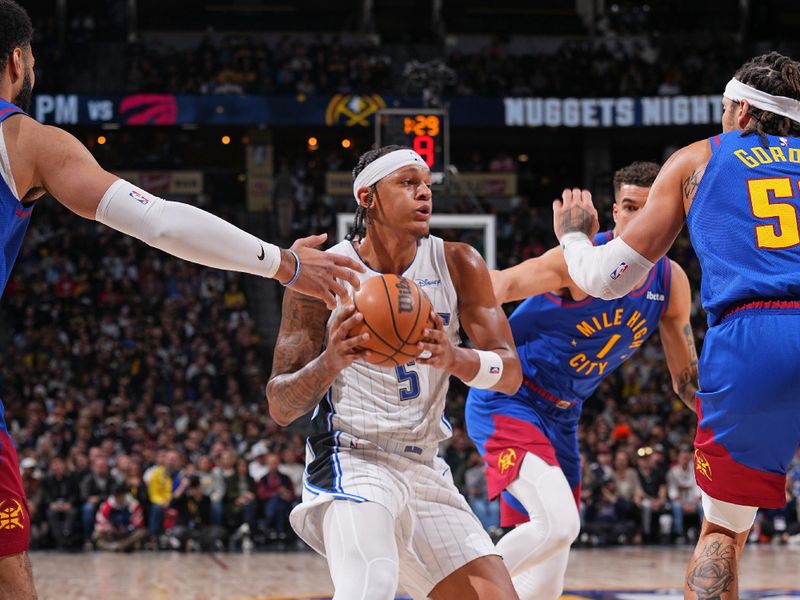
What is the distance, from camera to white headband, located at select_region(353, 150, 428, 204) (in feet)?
13.8

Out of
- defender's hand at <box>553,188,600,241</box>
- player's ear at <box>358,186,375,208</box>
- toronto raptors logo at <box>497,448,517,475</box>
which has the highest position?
player's ear at <box>358,186,375,208</box>

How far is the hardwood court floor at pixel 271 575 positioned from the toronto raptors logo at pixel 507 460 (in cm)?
244

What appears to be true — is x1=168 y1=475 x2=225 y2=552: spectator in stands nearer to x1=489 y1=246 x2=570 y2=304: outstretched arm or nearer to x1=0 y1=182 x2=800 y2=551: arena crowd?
x1=0 y1=182 x2=800 y2=551: arena crowd

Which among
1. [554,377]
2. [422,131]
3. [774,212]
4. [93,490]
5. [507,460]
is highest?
[422,131]

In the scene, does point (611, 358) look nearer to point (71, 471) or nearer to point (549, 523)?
point (549, 523)

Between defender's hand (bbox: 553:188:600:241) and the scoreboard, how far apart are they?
24.7ft

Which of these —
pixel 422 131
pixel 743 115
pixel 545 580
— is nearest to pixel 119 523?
pixel 422 131

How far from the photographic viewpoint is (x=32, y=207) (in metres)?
3.19

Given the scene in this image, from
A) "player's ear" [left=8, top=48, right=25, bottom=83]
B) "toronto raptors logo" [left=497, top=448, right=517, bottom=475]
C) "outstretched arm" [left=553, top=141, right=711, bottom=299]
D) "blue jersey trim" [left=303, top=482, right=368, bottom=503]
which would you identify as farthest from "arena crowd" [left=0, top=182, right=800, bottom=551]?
"player's ear" [left=8, top=48, right=25, bottom=83]

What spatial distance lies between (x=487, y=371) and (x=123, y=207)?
1.42 meters

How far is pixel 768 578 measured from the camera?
8.88 m

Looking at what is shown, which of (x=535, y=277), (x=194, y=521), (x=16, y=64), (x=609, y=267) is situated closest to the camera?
(x=16, y=64)

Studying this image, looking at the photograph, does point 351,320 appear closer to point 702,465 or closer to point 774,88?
point 702,465

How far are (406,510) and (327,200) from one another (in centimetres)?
1838
